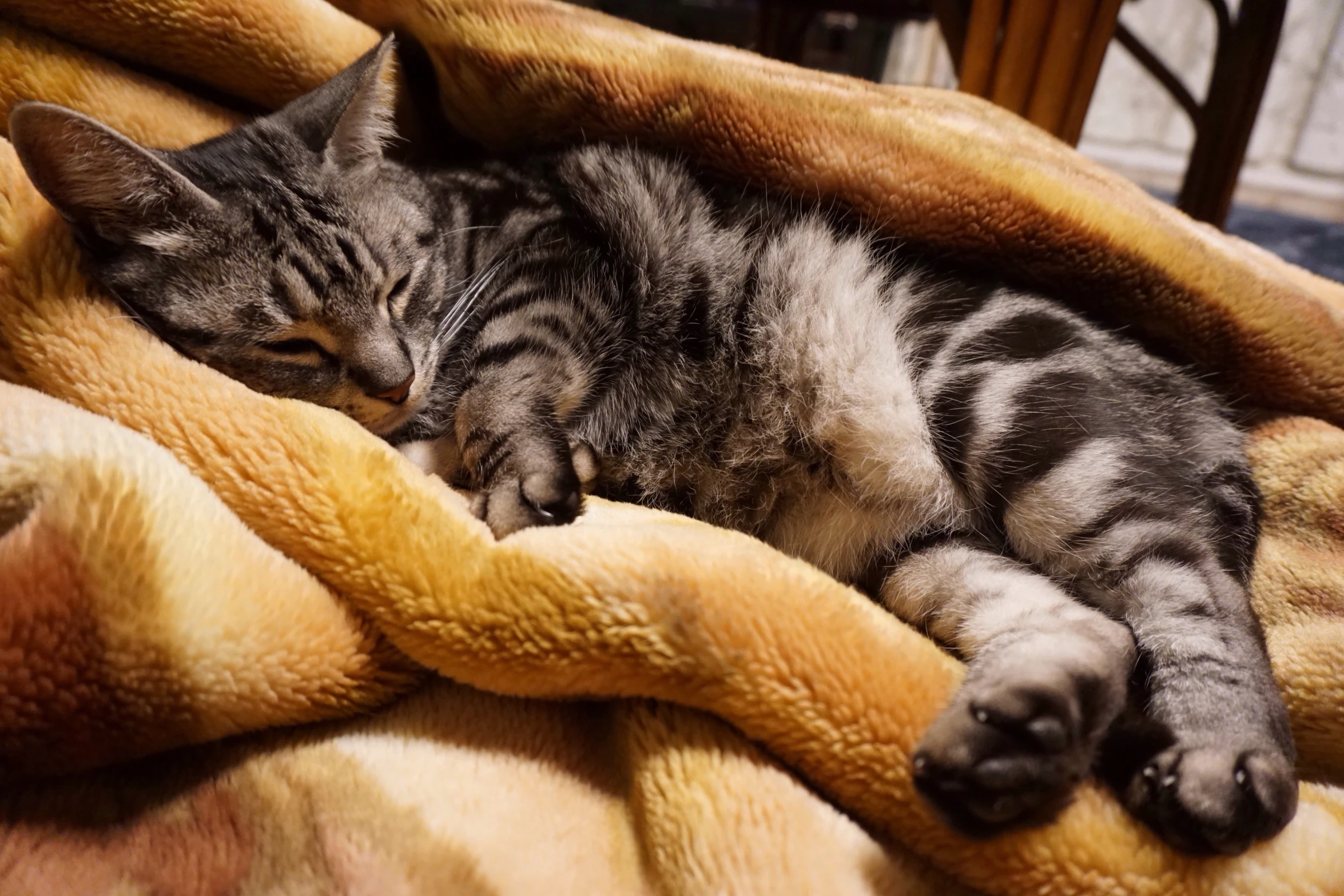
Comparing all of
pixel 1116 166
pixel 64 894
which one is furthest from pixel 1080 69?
pixel 1116 166

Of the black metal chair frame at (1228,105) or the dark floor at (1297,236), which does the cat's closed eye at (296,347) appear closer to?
the black metal chair frame at (1228,105)

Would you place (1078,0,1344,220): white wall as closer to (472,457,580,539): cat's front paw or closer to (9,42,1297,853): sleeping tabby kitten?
(9,42,1297,853): sleeping tabby kitten

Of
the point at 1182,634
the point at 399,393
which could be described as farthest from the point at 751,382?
the point at 1182,634

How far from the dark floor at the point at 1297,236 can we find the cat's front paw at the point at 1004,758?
2737 mm

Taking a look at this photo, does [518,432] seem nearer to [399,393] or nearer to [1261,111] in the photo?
[399,393]

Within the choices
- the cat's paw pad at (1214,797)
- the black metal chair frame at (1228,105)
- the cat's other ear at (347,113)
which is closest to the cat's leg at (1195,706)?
the cat's paw pad at (1214,797)

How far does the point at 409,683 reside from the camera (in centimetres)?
67

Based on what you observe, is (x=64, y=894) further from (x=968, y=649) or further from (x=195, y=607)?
(x=968, y=649)

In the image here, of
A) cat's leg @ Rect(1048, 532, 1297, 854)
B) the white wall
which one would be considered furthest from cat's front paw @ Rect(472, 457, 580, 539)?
the white wall

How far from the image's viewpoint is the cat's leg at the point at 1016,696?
21.9 inches

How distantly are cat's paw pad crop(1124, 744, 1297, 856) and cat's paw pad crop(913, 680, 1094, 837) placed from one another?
6cm

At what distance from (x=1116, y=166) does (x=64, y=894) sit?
14.6 feet

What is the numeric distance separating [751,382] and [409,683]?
1.77 feet

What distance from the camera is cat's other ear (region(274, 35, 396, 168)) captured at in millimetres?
903
